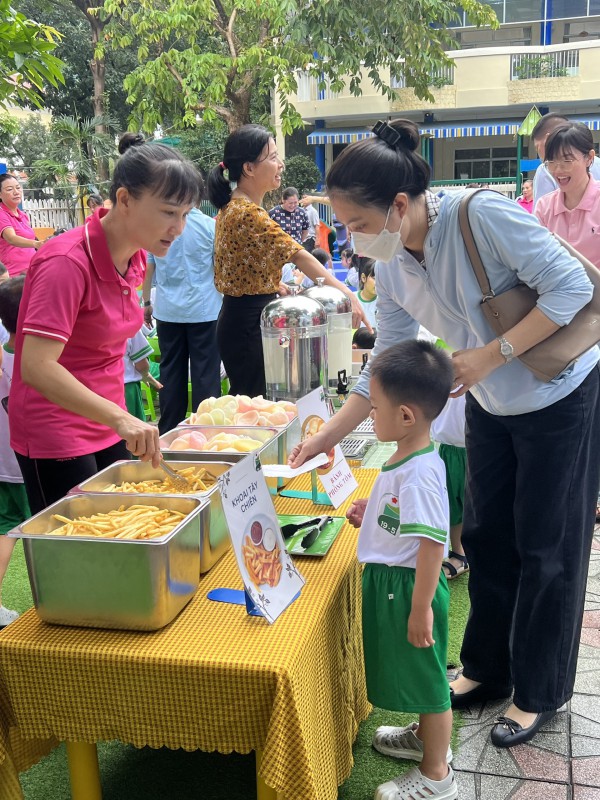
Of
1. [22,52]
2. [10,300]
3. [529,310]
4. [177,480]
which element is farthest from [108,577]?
[22,52]

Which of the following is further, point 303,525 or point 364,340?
point 364,340

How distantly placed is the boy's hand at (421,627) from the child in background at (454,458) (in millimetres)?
1426

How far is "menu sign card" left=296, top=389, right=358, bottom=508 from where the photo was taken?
2189mm

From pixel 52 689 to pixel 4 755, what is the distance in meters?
0.20

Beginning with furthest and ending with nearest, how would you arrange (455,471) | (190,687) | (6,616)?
(455,471)
(6,616)
(190,687)

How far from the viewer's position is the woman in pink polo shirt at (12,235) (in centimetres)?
663

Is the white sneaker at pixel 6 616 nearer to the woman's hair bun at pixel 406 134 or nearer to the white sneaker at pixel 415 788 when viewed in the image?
the white sneaker at pixel 415 788

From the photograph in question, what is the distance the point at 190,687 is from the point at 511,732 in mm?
1140

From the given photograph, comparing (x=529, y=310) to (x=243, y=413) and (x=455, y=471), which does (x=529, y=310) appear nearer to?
(x=243, y=413)

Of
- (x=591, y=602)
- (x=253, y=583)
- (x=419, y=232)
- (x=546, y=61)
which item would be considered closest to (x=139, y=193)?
(x=419, y=232)

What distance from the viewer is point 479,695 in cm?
239

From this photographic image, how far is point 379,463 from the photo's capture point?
2.96m

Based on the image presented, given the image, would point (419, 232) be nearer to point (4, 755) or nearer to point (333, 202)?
point (333, 202)

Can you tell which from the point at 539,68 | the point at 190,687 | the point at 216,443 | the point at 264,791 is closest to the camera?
the point at 190,687
